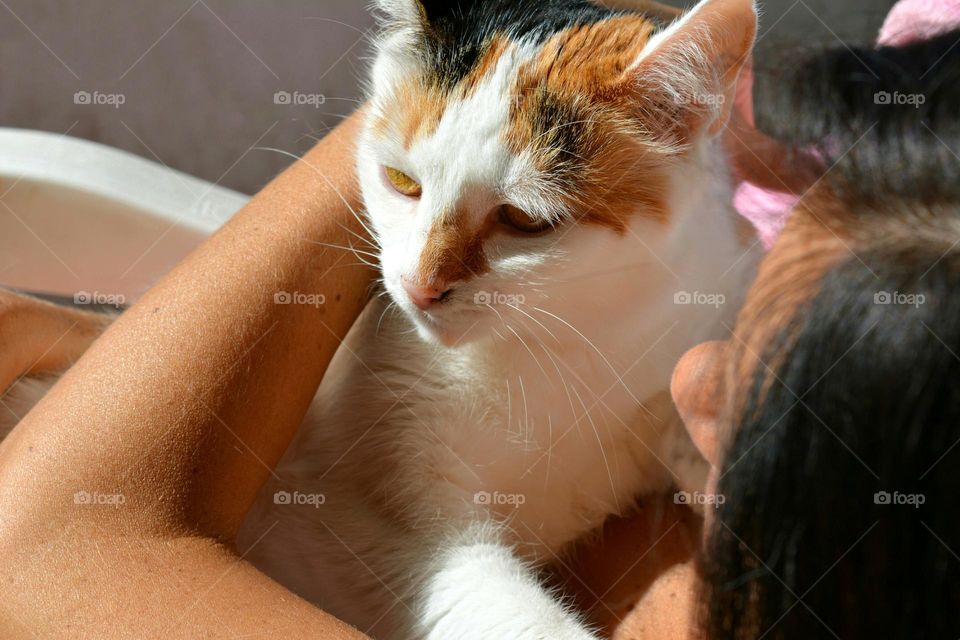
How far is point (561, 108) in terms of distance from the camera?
A: 2.22 feet

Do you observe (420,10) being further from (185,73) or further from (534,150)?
(185,73)

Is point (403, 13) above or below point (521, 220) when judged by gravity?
above

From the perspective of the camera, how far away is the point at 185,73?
1.91 metres

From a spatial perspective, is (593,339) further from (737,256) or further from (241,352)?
(241,352)

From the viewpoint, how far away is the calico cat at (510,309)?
67 cm

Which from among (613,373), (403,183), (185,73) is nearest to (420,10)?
(403,183)

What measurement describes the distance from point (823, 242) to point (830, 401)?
0.34 ft

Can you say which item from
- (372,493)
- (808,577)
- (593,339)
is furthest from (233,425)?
(808,577)

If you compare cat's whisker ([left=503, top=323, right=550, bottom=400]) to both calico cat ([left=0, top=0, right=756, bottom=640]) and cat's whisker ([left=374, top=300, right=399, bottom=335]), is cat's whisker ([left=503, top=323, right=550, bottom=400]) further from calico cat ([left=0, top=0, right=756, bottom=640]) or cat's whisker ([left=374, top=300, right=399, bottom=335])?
cat's whisker ([left=374, top=300, right=399, bottom=335])

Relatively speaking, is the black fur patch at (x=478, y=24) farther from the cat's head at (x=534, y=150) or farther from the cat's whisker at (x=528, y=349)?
the cat's whisker at (x=528, y=349)

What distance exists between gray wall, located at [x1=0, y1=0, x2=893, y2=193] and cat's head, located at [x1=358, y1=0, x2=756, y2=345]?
1187 millimetres

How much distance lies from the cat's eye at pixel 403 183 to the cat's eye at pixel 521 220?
3.2 inches

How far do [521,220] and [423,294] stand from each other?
0.10 meters

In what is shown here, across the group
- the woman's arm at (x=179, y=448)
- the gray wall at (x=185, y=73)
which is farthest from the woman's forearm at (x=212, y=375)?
the gray wall at (x=185, y=73)
